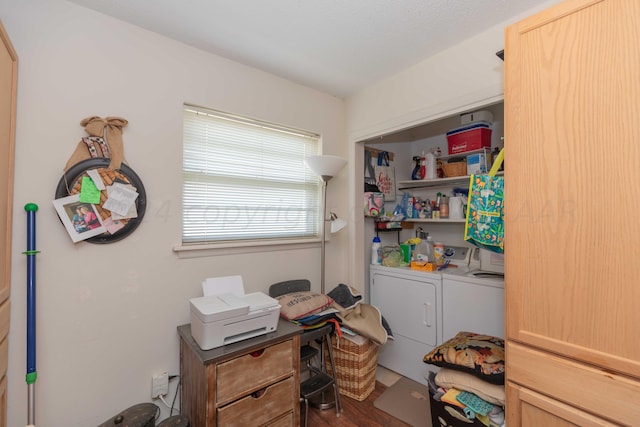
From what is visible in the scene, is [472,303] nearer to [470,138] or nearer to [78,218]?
[470,138]

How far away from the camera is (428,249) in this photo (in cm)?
264

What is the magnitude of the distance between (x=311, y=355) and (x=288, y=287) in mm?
493

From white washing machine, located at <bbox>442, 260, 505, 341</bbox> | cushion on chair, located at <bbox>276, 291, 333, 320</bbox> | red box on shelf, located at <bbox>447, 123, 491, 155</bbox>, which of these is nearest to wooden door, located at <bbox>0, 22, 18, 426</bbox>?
cushion on chair, located at <bbox>276, 291, 333, 320</bbox>

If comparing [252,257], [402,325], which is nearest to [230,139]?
[252,257]

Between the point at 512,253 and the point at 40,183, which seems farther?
the point at 40,183

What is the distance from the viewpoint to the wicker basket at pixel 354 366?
2064 mm

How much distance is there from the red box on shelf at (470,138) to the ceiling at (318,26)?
31.9 inches

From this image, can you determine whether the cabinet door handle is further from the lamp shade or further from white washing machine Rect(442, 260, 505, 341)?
the lamp shade

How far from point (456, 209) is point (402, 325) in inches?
43.8

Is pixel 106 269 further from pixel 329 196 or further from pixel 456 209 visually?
pixel 456 209

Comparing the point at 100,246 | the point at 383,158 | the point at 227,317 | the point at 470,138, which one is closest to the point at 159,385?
the point at 227,317

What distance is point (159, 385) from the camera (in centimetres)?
168

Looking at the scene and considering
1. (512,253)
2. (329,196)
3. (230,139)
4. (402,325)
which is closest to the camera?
(512,253)

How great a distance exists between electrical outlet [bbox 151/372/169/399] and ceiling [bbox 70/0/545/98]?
201cm
